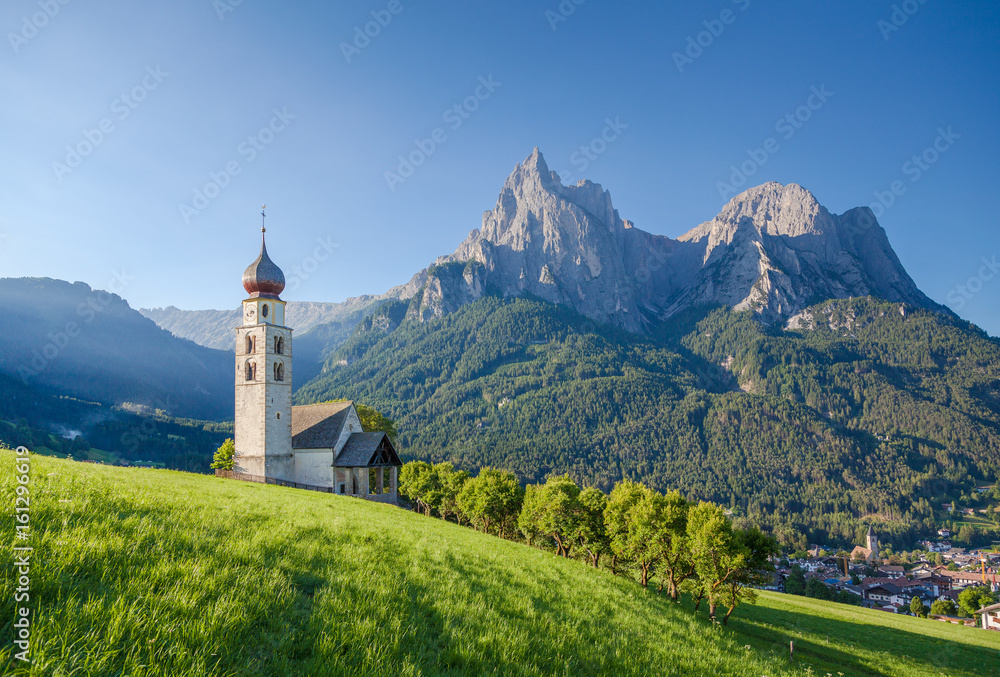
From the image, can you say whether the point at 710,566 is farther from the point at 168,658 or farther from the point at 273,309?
the point at 273,309

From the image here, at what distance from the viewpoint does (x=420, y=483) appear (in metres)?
65.0

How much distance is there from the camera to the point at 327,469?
54.3 m

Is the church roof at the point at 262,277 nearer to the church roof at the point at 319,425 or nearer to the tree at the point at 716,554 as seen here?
the church roof at the point at 319,425

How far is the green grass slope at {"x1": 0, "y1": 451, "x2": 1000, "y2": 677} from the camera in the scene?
4668 mm

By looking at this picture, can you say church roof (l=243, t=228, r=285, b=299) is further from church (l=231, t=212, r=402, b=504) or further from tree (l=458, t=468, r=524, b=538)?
tree (l=458, t=468, r=524, b=538)

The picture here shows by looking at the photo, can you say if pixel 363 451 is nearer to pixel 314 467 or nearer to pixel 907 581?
pixel 314 467

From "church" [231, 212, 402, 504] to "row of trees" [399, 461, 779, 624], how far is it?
12.5 meters

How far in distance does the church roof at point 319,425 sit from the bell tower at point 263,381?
7.05 feet

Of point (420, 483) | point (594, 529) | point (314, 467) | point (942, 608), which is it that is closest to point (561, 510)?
point (594, 529)

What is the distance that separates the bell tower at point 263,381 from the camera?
52406 millimetres

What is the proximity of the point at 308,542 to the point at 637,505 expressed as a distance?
28.5 meters

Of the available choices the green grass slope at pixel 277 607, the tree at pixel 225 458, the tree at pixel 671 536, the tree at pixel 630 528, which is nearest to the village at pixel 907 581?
the tree at pixel 671 536

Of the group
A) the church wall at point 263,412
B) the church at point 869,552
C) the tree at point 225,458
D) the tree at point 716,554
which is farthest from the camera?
the church at point 869,552

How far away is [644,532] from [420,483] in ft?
128
